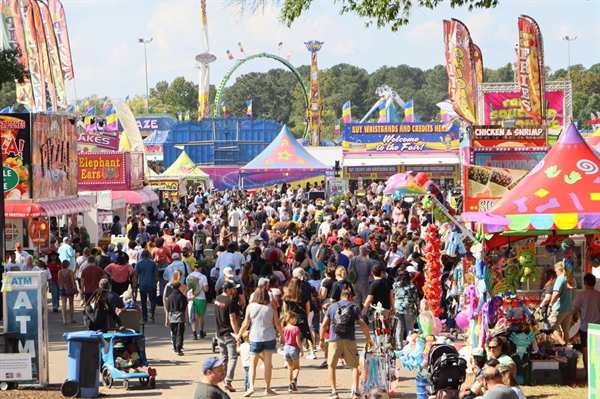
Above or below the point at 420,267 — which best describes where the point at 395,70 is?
above

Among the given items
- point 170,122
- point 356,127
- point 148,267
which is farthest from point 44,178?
point 170,122

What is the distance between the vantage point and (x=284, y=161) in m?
52.4

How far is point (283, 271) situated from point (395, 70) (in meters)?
158

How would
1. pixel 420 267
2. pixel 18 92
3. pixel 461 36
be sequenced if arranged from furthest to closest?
1. pixel 461 36
2. pixel 18 92
3. pixel 420 267

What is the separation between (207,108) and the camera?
89938 millimetres

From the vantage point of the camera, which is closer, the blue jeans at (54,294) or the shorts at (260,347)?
the shorts at (260,347)

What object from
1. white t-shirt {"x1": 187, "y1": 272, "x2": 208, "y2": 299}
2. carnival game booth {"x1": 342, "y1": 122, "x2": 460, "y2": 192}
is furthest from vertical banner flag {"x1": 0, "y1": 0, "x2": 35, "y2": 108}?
carnival game booth {"x1": 342, "y1": 122, "x2": 460, "y2": 192}

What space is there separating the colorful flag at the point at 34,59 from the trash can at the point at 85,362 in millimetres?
15138

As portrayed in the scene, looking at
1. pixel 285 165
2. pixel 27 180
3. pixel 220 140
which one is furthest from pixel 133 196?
pixel 220 140

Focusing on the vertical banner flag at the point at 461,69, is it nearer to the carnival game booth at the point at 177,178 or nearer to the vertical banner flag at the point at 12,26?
the vertical banner flag at the point at 12,26

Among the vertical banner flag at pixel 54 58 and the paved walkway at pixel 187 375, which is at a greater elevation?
the vertical banner flag at pixel 54 58

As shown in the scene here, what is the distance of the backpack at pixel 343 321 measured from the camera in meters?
12.1

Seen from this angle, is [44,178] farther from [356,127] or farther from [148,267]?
[356,127]

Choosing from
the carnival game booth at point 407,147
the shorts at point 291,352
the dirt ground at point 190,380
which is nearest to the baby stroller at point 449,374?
the dirt ground at point 190,380
